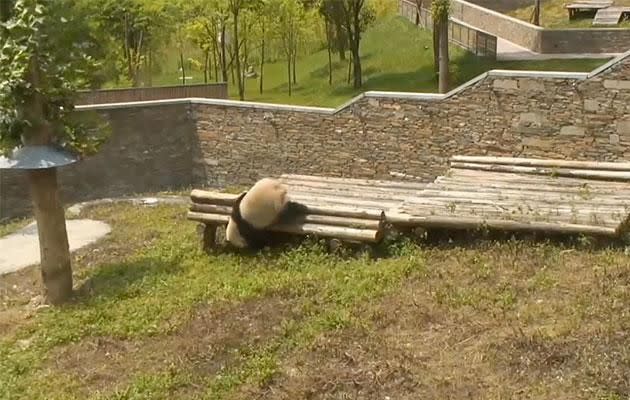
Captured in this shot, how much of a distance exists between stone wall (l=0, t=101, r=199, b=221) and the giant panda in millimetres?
7455

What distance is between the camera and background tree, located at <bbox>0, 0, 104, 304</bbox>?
34.9 feet

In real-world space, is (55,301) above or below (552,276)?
below

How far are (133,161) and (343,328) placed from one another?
36.0 feet

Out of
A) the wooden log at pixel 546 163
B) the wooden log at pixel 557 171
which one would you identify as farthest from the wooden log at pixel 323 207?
the wooden log at pixel 546 163

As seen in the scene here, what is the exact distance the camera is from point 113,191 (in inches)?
733

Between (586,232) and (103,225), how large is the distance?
27.7ft

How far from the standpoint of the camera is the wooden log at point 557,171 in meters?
11.9

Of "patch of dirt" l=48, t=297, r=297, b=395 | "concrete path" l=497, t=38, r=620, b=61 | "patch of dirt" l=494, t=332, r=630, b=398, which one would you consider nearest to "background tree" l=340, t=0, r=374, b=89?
"concrete path" l=497, t=38, r=620, b=61

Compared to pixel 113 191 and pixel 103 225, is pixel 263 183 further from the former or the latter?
pixel 113 191

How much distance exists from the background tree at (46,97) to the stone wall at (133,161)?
6.91m

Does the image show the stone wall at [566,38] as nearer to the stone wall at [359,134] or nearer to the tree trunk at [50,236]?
the stone wall at [359,134]

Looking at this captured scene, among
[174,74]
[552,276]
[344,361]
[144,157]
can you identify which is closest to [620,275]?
[552,276]

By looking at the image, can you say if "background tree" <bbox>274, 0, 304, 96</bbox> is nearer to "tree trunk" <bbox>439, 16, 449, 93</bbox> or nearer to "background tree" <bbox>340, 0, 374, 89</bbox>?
"background tree" <bbox>340, 0, 374, 89</bbox>

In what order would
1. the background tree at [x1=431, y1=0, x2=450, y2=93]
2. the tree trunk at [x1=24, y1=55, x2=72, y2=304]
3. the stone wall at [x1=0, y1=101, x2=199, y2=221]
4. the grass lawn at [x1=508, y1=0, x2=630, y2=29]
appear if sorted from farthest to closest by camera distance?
the grass lawn at [x1=508, y1=0, x2=630, y2=29], the background tree at [x1=431, y1=0, x2=450, y2=93], the stone wall at [x1=0, y1=101, x2=199, y2=221], the tree trunk at [x1=24, y1=55, x2=72, y2=304]
